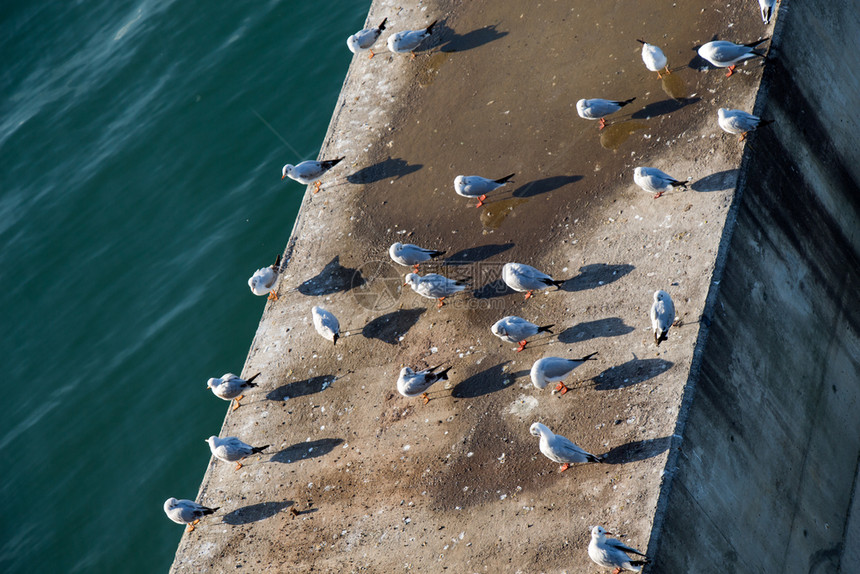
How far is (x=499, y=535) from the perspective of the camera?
303 inches

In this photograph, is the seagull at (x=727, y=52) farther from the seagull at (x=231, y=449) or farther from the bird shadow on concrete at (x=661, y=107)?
the seagull at (x=231, y=449)

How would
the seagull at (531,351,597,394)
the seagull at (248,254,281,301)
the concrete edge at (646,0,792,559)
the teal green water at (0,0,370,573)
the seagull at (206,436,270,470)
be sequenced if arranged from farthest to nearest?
the teal green water at (0,0,370,573) → the seagull at (248,254,281,301) → the seagull at (206,436,270,470) → the seagull at (531,351,597,394) → the concrete edge at (646,0,792,559)

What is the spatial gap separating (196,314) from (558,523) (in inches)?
336

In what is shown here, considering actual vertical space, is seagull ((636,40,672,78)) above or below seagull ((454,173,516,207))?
above

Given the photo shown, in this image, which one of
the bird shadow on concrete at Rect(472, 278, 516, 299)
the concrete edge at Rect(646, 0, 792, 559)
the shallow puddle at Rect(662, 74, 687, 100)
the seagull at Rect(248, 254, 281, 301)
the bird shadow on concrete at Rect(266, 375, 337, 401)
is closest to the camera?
the concrete edge at Rect(646, 0, 792, 559)

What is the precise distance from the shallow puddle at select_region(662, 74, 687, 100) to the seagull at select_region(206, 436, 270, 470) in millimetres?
6918

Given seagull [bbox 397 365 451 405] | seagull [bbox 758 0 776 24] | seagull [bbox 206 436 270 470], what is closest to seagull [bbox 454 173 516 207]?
seagull [bbox 397 365 451 405]

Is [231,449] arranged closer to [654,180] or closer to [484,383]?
[484,383]

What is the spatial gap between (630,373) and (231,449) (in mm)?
4691

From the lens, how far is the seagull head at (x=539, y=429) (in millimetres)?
7667

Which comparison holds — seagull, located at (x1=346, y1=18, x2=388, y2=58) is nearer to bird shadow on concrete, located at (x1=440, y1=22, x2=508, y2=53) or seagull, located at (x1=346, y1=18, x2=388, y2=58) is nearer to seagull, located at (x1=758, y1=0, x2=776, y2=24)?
bird shadow on concrete, located at (x1=440, y1=22, x2=508, y2=53)

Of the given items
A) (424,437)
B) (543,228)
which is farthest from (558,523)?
(543,228)

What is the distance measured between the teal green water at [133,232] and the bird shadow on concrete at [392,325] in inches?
154

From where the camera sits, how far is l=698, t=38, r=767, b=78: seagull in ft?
31.2
